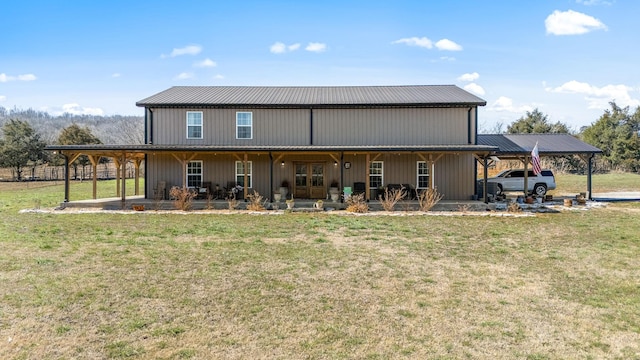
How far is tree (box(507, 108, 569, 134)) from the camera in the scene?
42.2 metres

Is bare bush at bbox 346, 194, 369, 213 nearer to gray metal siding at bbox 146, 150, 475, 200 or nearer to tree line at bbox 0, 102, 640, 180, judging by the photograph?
gray metal siding at bbox 146, 150, 475, 200

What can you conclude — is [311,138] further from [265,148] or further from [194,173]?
[194,173]

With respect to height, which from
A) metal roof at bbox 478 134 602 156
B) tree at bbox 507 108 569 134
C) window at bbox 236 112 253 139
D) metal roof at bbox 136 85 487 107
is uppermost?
tree at bbox 507 108 569 134

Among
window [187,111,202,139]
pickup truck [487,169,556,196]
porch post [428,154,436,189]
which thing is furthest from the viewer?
pickup truck [487,169,556,196]

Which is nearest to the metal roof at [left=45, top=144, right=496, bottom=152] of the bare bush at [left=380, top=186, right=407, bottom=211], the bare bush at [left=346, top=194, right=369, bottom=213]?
the bare bush at [left=380, top=186, right=407, bottom=211]

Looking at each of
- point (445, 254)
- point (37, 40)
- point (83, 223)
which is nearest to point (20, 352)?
point (445, 254)

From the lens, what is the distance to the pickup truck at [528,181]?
20328 mm

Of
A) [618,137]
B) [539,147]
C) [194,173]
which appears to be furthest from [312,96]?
[618,137]

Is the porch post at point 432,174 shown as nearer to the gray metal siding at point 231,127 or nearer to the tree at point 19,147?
the gray metal siding at point 231,127

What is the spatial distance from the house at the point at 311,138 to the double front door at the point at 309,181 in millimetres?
50

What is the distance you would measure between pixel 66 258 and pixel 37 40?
59.3ft

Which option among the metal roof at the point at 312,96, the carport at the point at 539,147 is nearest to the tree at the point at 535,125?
the carport at the point at 539,147

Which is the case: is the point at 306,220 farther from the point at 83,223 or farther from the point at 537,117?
the point at 537,117

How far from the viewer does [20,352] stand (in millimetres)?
3801
